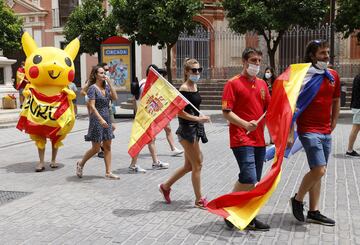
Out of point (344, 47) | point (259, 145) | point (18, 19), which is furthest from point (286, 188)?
point (18, 19)

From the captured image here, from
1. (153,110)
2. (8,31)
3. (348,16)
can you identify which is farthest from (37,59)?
(8,31)

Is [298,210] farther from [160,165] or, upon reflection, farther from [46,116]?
[46,116]

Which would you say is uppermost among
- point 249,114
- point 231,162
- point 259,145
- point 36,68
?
Answer: point 36,68

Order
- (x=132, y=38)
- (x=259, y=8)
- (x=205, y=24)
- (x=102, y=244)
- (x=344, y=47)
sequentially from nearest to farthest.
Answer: (x=102, y=244)
(x=259, y=8)
(x=132, y=38)
(x=344, y=47)
(x=205, y=24)

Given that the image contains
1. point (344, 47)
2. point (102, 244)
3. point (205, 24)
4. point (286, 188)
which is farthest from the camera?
point (205, 24)

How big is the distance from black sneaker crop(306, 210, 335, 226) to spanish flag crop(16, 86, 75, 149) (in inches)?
181

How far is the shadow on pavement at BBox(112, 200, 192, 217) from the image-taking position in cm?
535

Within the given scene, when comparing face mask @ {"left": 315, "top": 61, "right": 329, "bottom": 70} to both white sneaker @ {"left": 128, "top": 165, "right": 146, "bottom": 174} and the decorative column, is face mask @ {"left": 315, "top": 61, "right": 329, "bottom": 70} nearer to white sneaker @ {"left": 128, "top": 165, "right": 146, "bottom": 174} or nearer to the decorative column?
white sneaker @ {"left": 128, "top": 165, "right": 146, "bottom": 174}

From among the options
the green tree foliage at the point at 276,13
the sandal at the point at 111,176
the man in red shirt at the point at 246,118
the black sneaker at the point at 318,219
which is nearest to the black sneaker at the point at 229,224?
the man in red shirt at the point at 246,118

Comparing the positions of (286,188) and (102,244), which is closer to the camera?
(102,244)

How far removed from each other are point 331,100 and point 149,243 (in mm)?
2240

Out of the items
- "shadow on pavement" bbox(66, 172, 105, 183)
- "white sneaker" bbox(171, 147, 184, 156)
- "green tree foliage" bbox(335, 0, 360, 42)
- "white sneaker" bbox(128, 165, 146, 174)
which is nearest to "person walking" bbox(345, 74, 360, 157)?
"white sneaker" bbox(171, 147, 184, 156)

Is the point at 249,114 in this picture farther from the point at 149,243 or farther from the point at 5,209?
the point at 5,209

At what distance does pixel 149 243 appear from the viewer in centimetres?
436
